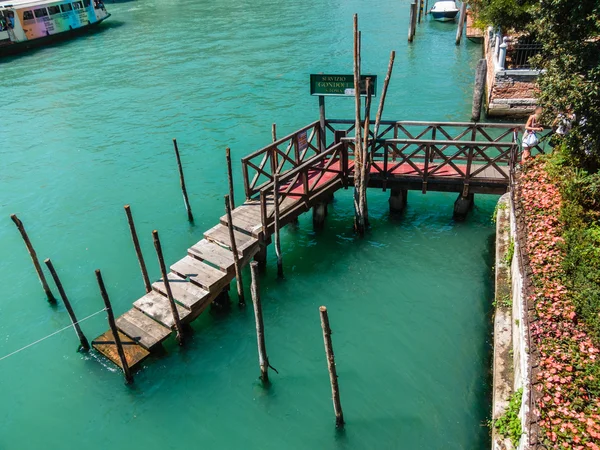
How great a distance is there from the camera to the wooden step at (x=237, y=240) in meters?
13.2

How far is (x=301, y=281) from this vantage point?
14133mm

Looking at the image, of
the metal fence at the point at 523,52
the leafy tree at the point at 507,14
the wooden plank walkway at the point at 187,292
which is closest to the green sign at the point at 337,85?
the wooden plank walkway at the point at 187,292

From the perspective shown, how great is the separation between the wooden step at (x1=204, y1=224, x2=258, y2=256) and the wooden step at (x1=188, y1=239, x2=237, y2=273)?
0.15 m

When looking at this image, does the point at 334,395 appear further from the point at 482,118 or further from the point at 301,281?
the point at 482,118

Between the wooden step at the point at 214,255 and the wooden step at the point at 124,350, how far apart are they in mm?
2738

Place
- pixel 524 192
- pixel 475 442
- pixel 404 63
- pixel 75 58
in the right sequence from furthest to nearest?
pixel 75 58 → pixel 404 63 → pixel 524 192 → pixel 475 442

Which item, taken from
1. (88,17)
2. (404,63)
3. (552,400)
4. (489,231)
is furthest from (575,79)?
(88,17)

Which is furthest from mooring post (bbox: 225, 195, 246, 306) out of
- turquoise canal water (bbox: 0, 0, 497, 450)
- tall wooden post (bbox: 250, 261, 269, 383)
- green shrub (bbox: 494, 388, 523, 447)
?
green shrub (bbox: 494, 388, 523, 447)

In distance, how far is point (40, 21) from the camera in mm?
45531

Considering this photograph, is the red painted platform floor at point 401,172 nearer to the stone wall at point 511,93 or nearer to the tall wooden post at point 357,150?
the tall wooden post at point 357,150

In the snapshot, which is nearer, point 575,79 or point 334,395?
point 334,395

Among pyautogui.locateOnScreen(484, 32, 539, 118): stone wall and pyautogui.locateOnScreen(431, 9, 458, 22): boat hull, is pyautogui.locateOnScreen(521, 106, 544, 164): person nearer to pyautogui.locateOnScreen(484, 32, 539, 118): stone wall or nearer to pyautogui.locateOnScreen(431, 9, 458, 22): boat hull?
pyautogui.locateOnScreen(484, 32, 539, 118): stone wall

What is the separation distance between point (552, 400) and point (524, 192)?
6.28 meters

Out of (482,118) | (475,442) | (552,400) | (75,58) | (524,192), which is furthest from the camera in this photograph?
(75,58)
